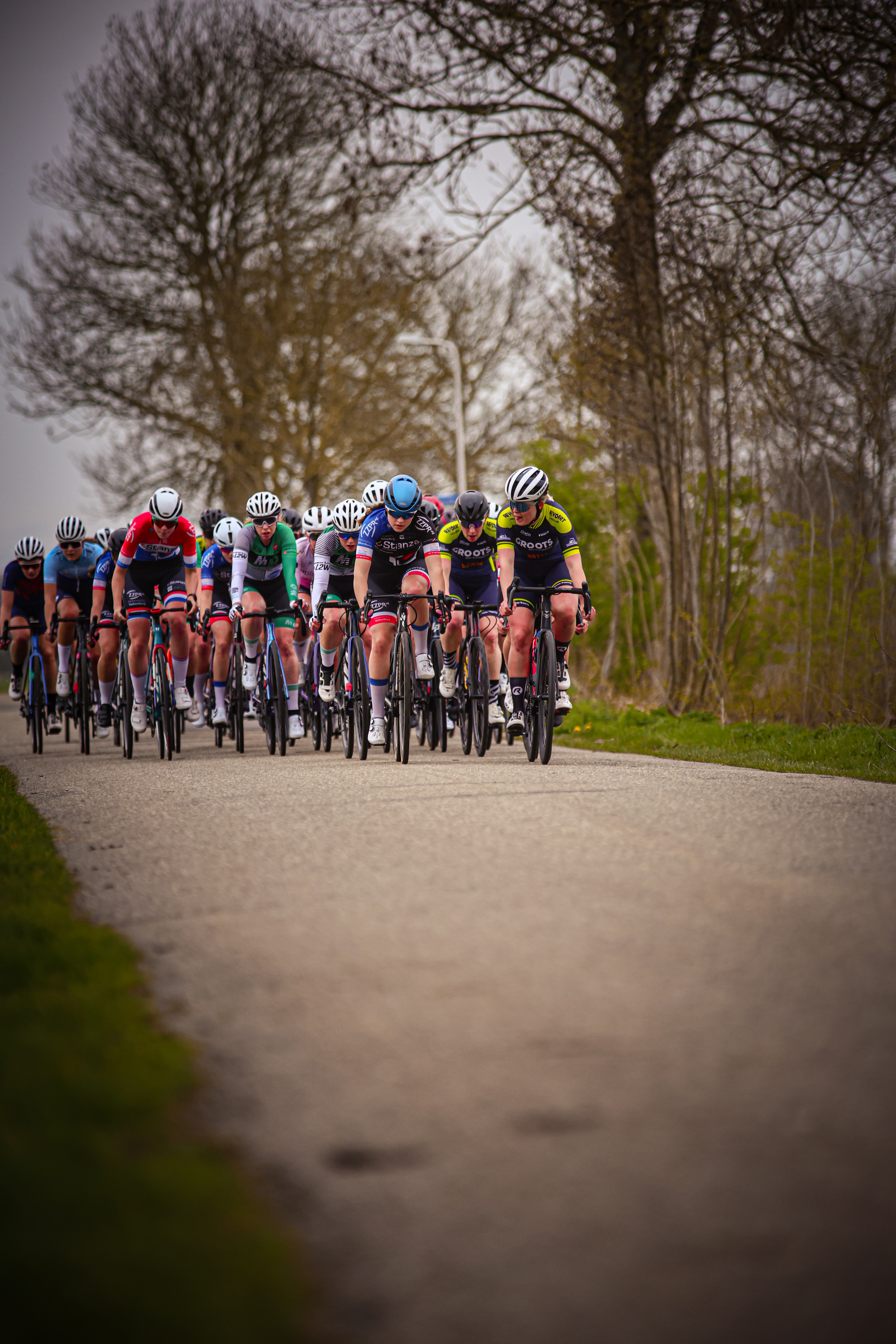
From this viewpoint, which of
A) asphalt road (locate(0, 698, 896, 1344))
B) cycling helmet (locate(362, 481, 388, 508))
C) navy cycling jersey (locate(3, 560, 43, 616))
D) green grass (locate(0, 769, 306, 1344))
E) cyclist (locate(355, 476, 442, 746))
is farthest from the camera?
navy cycling jersey (locate(3, 560, 43, 616))

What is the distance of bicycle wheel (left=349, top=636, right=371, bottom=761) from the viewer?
11992mm

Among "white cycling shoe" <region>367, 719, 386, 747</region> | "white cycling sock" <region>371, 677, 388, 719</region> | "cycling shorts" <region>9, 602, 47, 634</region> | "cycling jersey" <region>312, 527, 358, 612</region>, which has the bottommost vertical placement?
"white cycling shoe" <region>367, 719, 386, 747</region>

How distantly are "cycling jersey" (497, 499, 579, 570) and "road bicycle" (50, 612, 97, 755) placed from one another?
5206mm

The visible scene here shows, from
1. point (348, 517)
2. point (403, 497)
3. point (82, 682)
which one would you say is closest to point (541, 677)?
point (403, 497)

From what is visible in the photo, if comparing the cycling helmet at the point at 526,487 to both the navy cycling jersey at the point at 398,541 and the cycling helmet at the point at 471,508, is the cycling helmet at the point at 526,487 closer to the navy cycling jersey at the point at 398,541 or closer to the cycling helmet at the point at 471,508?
the navy cycling jersey at the point at 398,541

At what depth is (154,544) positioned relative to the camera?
12531 millimetres

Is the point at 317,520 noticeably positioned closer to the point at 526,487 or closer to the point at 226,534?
the point at 226,534

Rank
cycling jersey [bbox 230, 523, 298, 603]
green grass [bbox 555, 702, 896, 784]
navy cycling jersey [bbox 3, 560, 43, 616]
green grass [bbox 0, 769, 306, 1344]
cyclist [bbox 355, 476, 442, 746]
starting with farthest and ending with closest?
navy cycling jersey [bbox 3, 560, 43, 616] < cycling jersey [bbox 230, 523, 298, 603] < cyclist [bbox 355, 476, 442, 746] < green grass [bbox 555, 702, 896, 784] < green grass [bbox 0, 769, 306, 1344]

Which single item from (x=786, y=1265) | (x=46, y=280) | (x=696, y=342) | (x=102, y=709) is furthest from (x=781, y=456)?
(x=46, y=280)

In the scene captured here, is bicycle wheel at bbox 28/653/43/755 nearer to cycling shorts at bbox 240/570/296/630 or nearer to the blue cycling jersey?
the blue cycling jersey

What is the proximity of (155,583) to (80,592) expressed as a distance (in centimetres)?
206

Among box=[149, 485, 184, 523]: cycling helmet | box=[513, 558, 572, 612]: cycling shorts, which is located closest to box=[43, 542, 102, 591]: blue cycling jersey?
box=[149, 485, 184, 523]: cycling helmet

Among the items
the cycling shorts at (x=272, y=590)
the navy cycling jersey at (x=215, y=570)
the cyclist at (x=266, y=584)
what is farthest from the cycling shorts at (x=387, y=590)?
the navy cycling jersey at (x=215, y=570)

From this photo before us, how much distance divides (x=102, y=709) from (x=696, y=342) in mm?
7383
